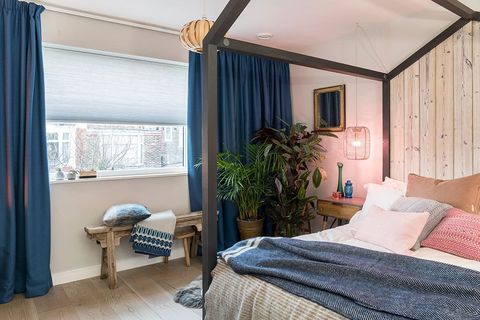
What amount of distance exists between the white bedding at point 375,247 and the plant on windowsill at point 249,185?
125cm

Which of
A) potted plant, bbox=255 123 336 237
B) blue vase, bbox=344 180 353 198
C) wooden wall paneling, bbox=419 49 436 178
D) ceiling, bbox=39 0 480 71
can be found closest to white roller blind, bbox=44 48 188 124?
ceiling, bbox=39 0 480 71

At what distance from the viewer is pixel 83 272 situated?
3168 mm

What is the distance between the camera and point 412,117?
3174 mm

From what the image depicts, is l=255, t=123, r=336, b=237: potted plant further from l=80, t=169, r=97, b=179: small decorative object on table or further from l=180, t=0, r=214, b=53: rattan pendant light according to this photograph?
l=80, t=169, r=97, b=179: small decorative object on table

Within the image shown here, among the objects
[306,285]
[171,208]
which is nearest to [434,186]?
[306,285]

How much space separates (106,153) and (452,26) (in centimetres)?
335

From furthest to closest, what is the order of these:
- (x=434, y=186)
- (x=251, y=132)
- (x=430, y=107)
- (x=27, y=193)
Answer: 1. (x=251, y=132)
2. (x=430, y=107)
3. (x=27, y=193)
4. (x=434, y=186)

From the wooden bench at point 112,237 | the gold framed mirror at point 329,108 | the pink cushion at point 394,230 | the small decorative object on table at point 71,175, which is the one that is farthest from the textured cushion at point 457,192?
the small decorative object on table at point 71,175

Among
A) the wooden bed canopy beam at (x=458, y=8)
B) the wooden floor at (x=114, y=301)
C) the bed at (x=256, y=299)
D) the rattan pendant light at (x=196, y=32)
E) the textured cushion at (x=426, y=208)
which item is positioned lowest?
the wooden floor at (x=114, y=301)

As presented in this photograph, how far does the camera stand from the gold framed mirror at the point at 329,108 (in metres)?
3.79

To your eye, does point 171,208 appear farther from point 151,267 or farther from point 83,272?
point 83,272

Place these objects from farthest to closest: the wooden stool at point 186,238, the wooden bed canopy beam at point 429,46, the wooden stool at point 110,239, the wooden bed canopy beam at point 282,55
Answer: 1. the wooden stool at point 186,238
2. the wooden stool at point 110,239
3. the wooden bed canopy beam at point 429,46
4. the wooden bed canopy beam at point 282,55

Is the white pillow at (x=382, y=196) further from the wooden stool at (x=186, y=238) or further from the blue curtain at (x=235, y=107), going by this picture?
the wooden stool at (x=186, y=238)

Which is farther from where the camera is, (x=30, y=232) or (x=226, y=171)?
(x=226, y=171)
